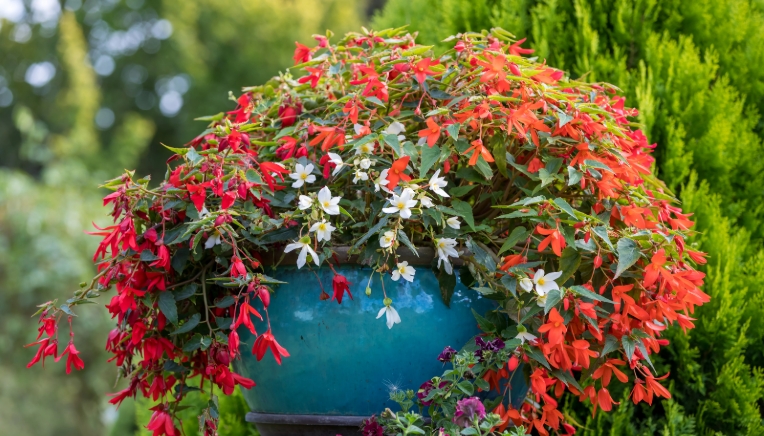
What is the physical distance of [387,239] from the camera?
1233 millimetres

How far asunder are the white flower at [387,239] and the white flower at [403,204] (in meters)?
0.04

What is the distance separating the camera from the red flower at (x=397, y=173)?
1.26m

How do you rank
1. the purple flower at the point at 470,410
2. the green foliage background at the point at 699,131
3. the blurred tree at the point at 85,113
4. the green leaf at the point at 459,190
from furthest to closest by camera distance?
the blurred tree at the point at 85,113
the green foliage background at the point at 699,131
the green leaf at the point at 459,190
the purple flower at the point at 470,410

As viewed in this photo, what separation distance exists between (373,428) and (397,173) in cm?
47

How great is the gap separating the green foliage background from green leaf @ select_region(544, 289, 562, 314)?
2.04ft

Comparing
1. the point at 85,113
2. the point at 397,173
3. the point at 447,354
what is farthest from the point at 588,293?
the point at 85,113

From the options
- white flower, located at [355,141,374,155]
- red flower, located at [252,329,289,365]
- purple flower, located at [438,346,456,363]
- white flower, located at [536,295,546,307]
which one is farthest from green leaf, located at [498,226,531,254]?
red flower, located at [252,329,289,365]

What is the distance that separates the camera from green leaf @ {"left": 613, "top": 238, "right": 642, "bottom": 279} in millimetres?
1176

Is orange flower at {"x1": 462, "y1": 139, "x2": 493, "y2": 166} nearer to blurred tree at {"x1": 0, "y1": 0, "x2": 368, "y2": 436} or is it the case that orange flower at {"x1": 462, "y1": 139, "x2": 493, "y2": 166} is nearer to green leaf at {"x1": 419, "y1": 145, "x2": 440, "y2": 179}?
green leaf at {"x1": 419, "y1": 145, "x2": 440, "y2": 179}

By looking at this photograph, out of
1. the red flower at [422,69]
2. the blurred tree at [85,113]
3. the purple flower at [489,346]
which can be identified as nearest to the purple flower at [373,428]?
the purple flower at [489,346]

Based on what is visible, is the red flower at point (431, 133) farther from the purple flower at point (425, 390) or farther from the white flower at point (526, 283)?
the purple flower at point (425, 390)

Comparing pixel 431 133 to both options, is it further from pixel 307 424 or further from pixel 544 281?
pixel 307 424

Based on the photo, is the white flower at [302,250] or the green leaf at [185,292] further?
the green leaf at [185,292]

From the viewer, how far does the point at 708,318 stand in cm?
174
